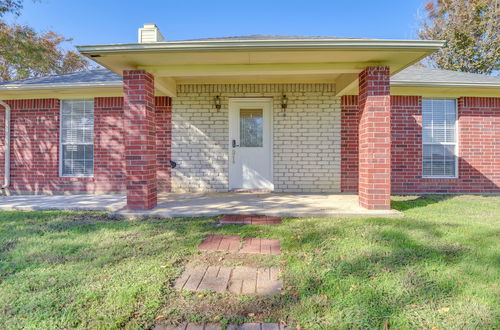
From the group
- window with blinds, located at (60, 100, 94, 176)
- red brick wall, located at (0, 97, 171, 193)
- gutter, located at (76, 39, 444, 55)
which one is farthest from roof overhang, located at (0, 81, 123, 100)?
gutter, located at (76, 39, 444, 55)

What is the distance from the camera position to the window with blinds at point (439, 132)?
20.8 feet

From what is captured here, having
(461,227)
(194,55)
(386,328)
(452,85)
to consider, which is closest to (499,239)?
(461,227)

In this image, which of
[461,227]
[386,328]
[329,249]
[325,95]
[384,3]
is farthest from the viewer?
[384,3]

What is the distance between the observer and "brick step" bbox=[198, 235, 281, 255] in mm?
2856

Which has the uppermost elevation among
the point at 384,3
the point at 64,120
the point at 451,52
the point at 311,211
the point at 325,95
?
the point at 384,3

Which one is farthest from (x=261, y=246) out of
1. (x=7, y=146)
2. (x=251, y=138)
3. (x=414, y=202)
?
(x=7, y=146)

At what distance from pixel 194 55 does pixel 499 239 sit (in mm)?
4547

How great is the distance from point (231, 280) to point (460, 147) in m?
6.61

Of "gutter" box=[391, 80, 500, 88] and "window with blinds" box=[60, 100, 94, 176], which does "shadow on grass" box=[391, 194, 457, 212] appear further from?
"window with blinds" box=[60, 100, 94, 176]

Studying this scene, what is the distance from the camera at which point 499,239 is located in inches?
121

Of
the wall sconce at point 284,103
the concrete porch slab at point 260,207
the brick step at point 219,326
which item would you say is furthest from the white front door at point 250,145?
the brick step at point 219,326

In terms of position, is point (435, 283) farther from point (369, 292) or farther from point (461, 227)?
point (461, 227)

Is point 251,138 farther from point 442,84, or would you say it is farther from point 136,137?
point 442,84

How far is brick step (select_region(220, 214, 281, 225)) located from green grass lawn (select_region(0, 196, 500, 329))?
0.20m
